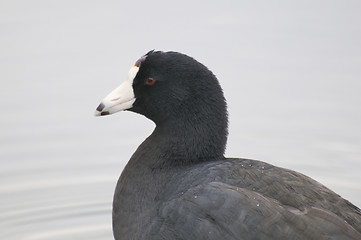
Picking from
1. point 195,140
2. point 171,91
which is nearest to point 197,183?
point 195,140

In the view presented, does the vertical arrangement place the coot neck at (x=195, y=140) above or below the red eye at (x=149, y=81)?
below

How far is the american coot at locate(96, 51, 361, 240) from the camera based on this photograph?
4496mm

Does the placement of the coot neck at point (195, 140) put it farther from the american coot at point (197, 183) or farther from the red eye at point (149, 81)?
the red eye at point (149, 81)

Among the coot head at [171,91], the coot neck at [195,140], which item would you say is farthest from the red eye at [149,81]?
the coot neck at [195,140]

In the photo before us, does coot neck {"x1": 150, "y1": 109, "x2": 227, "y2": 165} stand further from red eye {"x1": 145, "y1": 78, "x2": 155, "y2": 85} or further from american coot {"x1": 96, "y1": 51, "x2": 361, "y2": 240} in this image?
red eye {"x1": 145, "y1": 78, "x2": 155, "y2": 85}

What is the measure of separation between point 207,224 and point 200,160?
67 centimetres

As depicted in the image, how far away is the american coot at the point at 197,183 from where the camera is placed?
4496 millimetres

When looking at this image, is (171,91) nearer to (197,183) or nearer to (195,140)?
(195,140)

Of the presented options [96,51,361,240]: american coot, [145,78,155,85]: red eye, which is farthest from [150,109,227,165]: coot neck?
[145,78,155,85]: red eye

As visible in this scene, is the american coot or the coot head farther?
the coot head

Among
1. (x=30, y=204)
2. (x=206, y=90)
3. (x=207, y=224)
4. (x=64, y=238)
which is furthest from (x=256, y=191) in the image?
(x=30, y=204)

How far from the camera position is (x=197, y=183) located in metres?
4.77

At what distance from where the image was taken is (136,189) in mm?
5039

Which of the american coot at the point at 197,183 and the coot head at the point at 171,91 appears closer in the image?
the american coot at the point at 197,183
